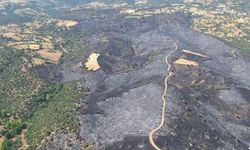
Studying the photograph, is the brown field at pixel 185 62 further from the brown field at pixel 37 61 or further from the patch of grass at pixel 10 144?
the patch of grass at pixel 10 144

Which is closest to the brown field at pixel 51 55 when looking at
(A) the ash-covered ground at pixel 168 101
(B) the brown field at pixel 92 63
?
(A) the ash-covered ground at pixel 168 101

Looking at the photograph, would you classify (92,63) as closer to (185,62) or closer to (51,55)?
(51,55)

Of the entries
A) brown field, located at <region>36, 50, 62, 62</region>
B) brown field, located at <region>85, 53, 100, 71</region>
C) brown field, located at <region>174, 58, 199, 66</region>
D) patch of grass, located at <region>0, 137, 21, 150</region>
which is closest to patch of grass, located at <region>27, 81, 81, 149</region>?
patch of grass, located at <region>0, 137, 21, 150</region>

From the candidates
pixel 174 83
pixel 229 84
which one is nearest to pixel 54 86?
pixel 174 83

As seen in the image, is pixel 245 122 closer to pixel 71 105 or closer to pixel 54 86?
pixel 71 105

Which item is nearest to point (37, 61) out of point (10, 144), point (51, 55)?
point (51, 55)
